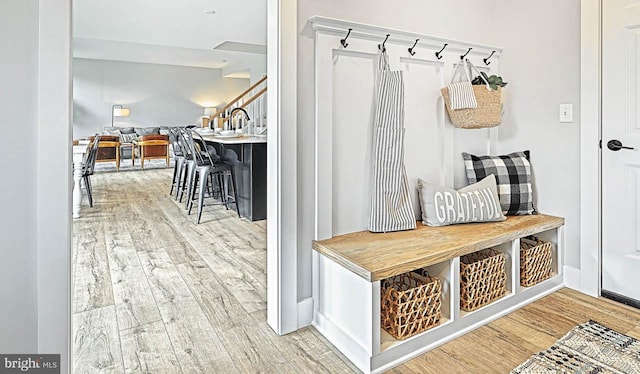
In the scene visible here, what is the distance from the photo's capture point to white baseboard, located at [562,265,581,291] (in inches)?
98.5

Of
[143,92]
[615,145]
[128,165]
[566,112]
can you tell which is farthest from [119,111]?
[615,145]

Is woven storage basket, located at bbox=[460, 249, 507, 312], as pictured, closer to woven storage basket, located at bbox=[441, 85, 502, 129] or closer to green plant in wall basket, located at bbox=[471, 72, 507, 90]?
woven storage basket, located at bbox=[441, 85, 502, 129]

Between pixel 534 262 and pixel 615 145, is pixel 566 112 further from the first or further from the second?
pixel 534 262

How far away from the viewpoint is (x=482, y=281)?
213cm

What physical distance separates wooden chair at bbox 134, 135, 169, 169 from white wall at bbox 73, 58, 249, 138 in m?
2.26

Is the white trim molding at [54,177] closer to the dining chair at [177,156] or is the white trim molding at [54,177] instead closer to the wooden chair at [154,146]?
the dining chair at [177,156]

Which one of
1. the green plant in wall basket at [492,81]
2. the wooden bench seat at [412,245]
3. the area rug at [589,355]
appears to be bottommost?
the area rug at [589,355]

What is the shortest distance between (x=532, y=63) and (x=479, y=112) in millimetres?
612

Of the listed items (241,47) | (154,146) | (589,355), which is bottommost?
(589,355)

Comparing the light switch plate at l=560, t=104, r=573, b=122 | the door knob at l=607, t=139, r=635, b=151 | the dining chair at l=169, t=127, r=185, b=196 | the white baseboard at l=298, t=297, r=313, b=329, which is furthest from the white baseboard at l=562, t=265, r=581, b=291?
the dining chair at l=169, t=127, r=185, b=196

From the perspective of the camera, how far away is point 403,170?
222 centimetres

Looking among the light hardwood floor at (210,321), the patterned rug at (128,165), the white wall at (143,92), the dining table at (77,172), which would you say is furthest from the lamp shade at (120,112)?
the light hardwood floor at (210,321)

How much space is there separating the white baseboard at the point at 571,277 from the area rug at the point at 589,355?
1.73ft

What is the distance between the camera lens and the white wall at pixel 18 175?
1279mm
